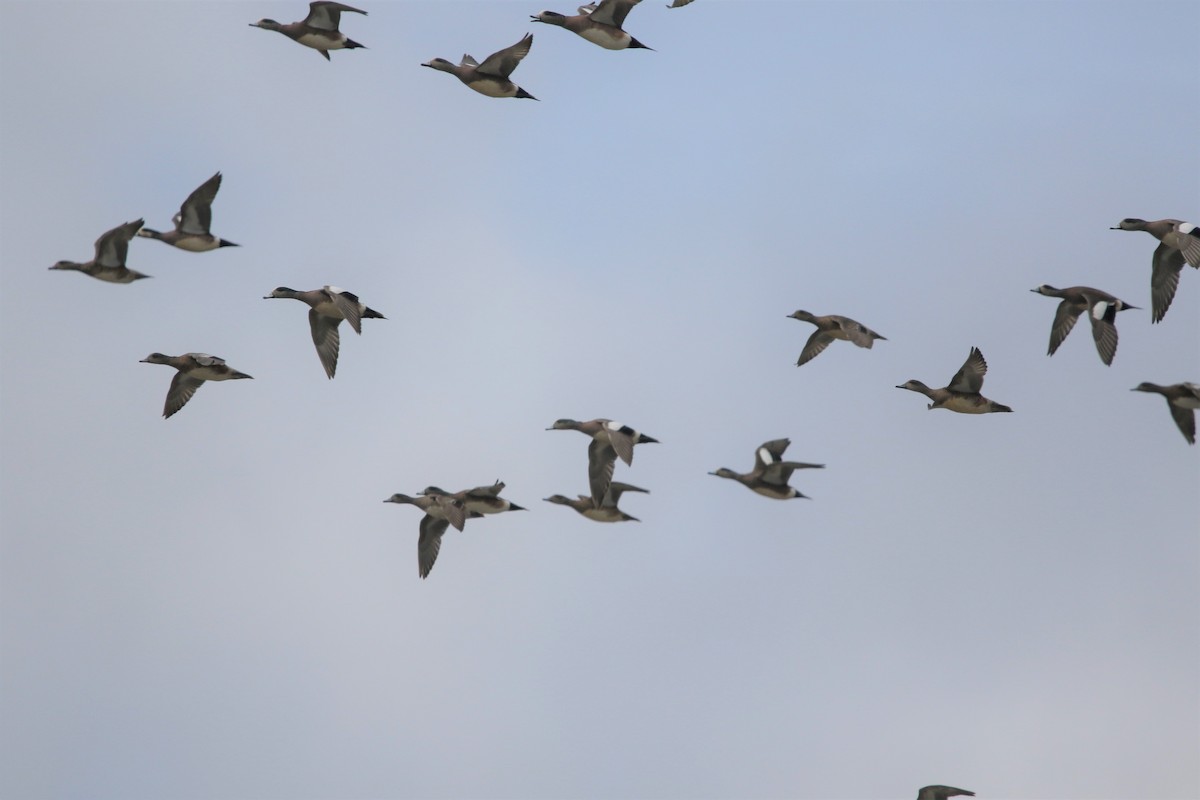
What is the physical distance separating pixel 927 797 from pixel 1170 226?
1192 centimetres

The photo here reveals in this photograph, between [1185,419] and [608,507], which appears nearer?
[1185,419]

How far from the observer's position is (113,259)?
33.8m

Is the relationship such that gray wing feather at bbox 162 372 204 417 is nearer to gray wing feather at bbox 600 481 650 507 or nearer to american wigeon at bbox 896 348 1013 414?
gray wing feather at bbox 600 481 650 507

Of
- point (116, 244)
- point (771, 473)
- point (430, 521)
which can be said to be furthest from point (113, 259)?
point (771, 473)

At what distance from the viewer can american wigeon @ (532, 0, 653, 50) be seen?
32.6m

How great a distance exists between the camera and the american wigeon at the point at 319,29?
32.9 metres

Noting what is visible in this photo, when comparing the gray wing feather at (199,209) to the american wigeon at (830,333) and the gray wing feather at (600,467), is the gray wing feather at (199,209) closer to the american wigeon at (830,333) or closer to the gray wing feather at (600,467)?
the gray wing feather at (600,467)

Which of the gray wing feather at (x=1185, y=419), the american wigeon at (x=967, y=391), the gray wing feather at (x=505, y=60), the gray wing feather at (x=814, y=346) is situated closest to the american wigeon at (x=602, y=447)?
the gray wing feather at (x=814, y=346)

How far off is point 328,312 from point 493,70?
5827 mm

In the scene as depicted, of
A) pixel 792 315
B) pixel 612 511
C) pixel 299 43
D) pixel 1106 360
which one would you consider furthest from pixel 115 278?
pixel 1106 360

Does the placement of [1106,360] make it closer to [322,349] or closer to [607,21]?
[607,21]

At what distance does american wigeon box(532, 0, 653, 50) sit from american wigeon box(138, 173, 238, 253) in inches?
293

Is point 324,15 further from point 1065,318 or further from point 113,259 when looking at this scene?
point 1065,318

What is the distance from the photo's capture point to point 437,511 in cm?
3362
